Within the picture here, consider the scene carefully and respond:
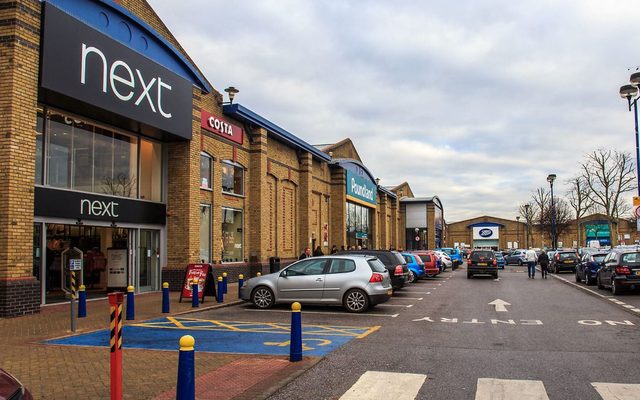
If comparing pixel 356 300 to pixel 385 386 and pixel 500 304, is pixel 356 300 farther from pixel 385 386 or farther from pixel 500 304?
pixel 385 386

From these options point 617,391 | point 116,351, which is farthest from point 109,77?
point 617,391

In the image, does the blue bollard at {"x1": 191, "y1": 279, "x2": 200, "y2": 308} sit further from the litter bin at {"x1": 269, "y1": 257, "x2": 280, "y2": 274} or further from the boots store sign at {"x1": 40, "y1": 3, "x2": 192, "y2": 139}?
the litter bin at {"x1": 269, "y1": 257, "x2": 280, "y2": 274}

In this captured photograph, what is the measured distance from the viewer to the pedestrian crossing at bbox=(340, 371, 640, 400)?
6.07 m

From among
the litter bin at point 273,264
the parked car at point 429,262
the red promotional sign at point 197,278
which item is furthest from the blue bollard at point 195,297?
the parked car at point 429,262

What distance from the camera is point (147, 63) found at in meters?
17.0

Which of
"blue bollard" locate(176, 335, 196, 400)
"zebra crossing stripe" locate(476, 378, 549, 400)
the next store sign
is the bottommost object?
"zebra crossing stripe" locate(476, 378, 549, 400)

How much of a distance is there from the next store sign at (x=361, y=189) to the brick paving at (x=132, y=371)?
1199 inches

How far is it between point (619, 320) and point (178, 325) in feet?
32.2

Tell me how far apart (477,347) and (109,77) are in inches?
462

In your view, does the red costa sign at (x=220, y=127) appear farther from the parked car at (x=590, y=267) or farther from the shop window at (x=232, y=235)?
the parked car at (x=590, y=267)

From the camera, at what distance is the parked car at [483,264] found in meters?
29.2

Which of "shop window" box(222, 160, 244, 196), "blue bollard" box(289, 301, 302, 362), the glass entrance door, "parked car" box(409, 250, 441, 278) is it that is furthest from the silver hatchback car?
"parked car" box(409, 250, 441, 278)

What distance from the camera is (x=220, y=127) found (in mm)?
22375

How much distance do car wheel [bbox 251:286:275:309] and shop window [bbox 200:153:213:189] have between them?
7840 millimetres
